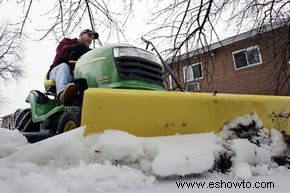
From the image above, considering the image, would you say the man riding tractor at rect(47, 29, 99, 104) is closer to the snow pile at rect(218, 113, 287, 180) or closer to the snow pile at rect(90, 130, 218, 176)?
the snow pile at rect(90, 130, 218, 176)

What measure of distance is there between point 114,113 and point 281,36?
414 cm

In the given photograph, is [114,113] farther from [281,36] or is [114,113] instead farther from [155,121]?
[281,36]

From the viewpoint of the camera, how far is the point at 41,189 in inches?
61.6

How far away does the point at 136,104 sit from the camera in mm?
2242

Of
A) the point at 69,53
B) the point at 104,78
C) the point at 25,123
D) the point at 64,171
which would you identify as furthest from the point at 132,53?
the point at 25,123

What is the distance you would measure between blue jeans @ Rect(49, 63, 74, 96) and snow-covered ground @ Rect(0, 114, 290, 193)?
2.99ft

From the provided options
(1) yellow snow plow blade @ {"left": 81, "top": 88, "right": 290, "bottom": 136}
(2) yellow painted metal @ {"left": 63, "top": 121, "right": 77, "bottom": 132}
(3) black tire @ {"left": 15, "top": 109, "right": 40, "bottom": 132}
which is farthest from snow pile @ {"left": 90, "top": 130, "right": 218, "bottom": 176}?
(3) black tire @ {"left": 15, "top": 109, "right": 40, "bottom": 132}

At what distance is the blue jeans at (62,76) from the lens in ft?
10.4

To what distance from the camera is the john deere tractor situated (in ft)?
7.14

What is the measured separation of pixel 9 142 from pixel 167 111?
4.30ft

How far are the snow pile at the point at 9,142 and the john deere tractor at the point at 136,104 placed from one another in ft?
1.20

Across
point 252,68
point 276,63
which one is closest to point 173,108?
point 276,63

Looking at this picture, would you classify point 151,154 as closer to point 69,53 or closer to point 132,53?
point 132,53

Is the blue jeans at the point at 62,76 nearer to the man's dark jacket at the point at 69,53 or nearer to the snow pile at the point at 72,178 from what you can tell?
the man's dark jacket at the point at 69,53
